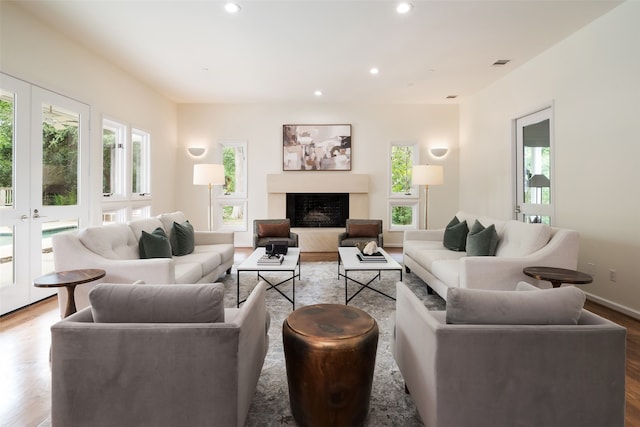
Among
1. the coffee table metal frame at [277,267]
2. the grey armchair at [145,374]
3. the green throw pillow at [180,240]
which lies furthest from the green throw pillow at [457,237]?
the grey armchair at [145,374]

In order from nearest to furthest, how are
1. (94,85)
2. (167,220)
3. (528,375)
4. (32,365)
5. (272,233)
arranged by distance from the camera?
(528,375)
(32,365)
(167,220)
(94,85)
(272,233)

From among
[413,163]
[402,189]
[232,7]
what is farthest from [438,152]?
[232,7]

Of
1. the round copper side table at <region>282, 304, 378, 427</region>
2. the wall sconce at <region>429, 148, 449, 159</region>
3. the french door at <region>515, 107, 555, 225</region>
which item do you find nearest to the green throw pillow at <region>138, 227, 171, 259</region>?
→ the round copper side table at <region>282, 304, 378, 427</region>

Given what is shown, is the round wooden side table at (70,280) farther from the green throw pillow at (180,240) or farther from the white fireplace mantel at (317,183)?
the white fireplace mantel at (317,183)

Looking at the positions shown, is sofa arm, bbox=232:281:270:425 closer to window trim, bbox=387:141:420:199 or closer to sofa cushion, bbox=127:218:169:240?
sofa cushion, bbox=127:218:169:240

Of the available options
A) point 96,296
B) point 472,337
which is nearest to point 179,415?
point 96,296

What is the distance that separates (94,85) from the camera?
4.32 meters

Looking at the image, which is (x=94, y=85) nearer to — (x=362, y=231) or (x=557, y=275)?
(x=362, y=231)

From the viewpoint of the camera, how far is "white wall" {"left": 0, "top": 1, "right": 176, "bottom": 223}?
320 cm

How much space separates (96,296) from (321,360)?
997 mm

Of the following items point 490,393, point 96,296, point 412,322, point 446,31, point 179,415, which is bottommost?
point 179,415

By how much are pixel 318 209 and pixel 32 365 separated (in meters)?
5.23

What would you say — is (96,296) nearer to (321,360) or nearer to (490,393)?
(321,360)

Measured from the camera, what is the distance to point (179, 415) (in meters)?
1.32
